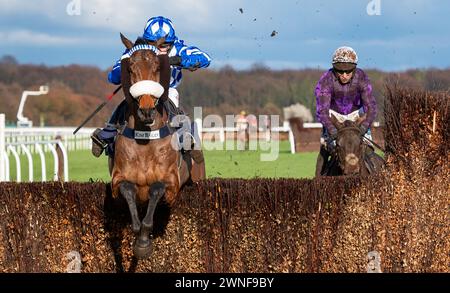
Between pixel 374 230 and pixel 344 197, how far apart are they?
31 centimetres

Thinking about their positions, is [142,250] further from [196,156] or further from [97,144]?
[196,156]

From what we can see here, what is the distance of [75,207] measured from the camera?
21.3ft

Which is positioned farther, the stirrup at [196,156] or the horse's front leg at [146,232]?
the stirrup at [196,156]

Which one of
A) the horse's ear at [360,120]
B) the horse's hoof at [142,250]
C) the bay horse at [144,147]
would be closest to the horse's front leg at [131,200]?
the bay horse at [144,147]

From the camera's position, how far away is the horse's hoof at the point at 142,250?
6.08 m

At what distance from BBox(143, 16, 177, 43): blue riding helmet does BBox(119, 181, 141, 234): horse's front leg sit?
134 cm

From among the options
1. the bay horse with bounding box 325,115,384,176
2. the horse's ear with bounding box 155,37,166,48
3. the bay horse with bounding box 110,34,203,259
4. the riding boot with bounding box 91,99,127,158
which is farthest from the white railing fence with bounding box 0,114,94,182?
the bay horse with bounding box 325,115,384,176

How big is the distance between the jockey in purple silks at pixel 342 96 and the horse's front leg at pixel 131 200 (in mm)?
2367

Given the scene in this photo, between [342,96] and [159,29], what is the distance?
2115mm

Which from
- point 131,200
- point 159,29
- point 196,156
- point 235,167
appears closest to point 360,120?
point 196,156

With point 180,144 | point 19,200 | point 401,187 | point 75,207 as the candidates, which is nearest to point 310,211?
point 401,187

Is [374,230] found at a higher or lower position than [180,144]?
lower

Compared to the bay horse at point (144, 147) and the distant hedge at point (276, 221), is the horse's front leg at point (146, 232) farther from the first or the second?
the distant hedge at point (276, 221)
